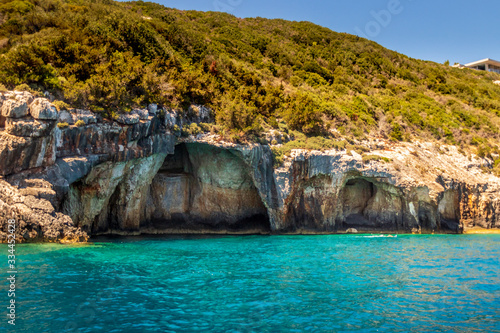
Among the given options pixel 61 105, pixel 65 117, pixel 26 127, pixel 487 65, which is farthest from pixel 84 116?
pixel 487 65

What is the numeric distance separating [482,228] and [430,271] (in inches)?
885

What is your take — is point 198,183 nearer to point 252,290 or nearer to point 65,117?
point 65,117

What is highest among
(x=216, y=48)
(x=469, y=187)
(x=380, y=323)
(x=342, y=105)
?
(x=216, y=48)

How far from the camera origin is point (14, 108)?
2005cm

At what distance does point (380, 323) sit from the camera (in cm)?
970

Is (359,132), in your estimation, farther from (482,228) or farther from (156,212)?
(156,212)

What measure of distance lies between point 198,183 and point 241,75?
14429 mm

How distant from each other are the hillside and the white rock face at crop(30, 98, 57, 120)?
1306 mm

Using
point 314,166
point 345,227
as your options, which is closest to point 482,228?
point 345,227

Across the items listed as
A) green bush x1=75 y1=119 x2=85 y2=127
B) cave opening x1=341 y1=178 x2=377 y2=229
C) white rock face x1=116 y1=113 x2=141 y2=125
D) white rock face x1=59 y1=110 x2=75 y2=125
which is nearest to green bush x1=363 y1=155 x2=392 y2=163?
cave opening x1=341 y1=178 x2=377 y2=229

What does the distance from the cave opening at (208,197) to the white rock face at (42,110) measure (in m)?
11.8

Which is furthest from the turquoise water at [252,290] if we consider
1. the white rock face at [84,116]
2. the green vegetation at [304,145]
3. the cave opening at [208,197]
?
the green vegetation at [304,145]

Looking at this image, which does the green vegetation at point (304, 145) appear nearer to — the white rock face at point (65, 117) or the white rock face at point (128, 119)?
the white rock face at point (128, 119)

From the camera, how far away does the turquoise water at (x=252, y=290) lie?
950cm
